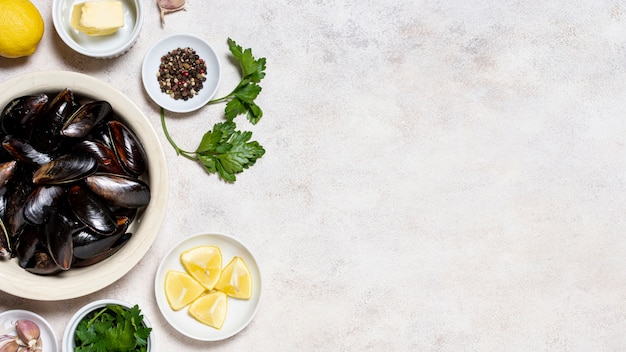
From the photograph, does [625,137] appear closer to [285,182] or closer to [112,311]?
[285,182]

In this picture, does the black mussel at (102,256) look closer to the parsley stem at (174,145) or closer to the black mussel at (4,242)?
the black mussel at (4,242)

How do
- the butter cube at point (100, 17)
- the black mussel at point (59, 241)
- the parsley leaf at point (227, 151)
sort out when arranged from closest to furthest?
the black mussel at point (59, 241) < the butter cube at point (100, 17) < the parsley leaf at point (227, 151)

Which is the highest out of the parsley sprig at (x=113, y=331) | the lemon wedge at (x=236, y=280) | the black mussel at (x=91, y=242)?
the black mussel at (x=91, y=242)

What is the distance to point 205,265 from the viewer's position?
2.15m

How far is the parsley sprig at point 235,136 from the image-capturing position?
2121mm

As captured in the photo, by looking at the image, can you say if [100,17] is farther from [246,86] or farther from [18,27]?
[246,86]

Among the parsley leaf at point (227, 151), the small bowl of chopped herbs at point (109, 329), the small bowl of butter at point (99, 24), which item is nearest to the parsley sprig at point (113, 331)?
the small bowl of chopped herbs at point (109, 329)

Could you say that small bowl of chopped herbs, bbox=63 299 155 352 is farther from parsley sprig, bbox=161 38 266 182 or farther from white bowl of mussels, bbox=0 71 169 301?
parsley sprig, bbox=161 38 266 182

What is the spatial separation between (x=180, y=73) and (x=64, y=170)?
1.70 ft

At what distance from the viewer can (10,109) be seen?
1836mm

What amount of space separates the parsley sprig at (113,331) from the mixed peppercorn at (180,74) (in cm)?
67

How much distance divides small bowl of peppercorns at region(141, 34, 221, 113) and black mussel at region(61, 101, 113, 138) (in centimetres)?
31

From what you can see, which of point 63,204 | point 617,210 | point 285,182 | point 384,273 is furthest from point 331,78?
point 617,210

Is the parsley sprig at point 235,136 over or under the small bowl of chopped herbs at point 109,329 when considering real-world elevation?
over
